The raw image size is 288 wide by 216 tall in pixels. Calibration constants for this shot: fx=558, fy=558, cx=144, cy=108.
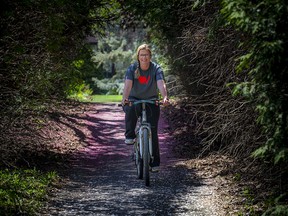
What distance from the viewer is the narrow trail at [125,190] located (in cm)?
712

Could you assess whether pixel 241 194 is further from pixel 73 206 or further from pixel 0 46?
pixel 0 46

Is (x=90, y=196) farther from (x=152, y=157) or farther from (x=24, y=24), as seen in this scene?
(x=24, y=24)

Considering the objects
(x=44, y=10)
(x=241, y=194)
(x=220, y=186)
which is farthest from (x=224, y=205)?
(x=44, y=10)

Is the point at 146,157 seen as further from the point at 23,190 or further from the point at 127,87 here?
the point at 23,190

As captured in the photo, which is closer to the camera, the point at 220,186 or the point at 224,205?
the point at 224,205

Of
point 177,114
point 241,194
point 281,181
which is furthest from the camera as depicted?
point 177,114

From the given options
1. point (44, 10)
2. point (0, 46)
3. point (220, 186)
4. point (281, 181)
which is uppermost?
point (44, 10)

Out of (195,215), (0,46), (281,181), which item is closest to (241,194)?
(195,215)

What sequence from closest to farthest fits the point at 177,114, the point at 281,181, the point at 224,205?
the point at 281,181 → the point at 224,205 → the point at 177,114

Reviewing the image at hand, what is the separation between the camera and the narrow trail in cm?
712

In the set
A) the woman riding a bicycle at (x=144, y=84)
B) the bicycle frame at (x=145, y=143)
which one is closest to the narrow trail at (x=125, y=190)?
the bicycle frame at (x=145, y=143)

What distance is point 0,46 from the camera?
836 centimetres

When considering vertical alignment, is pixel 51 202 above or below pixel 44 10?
below

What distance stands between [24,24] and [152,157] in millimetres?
2987
